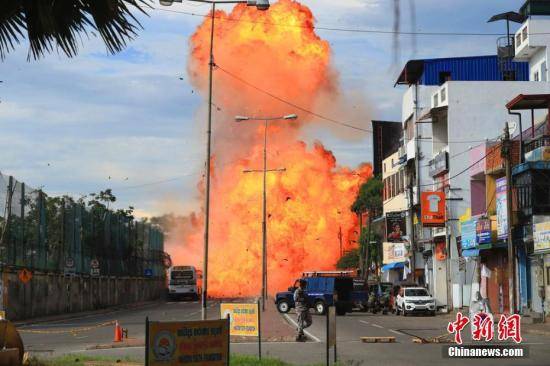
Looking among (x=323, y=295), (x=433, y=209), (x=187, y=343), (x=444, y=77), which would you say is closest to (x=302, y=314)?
(x=187, y=343)

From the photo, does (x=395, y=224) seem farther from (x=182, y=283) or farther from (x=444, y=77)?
(x=182, y=283)

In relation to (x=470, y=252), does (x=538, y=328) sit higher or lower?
lower

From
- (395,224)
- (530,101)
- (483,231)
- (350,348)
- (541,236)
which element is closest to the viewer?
(350,348)

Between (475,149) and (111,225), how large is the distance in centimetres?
3458

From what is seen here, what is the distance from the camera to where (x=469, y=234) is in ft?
157

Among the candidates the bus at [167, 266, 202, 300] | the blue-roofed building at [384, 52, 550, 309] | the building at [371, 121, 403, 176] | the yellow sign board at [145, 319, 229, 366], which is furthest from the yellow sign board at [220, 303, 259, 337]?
the building at [371, 121, 403, 176]

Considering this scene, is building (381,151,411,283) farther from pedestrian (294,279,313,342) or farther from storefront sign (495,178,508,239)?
pedestrian (294,279,313,342)

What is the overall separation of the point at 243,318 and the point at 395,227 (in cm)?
4859

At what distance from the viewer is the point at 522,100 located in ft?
136

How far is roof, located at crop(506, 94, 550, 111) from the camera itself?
4112 cm

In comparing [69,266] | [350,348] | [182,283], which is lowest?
[350,348]

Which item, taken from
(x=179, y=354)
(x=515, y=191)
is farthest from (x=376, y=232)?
(x=179, y=354)

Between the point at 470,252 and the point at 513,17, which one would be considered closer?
the point at 470,252

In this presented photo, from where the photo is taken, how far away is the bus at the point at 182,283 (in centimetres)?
7631
